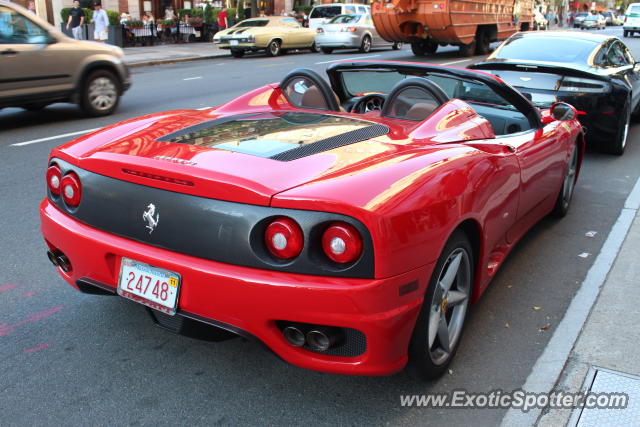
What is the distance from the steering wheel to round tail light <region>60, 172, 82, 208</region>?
2099 millimetres

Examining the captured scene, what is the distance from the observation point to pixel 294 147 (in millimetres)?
3006

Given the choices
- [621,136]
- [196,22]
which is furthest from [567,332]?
[196,22]

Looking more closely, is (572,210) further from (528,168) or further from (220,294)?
(220,294)

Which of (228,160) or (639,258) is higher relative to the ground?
(228,160)

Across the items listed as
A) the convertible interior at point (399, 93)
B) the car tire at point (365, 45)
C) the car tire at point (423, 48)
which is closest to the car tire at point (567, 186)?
the convertible interior at point (399, 93)

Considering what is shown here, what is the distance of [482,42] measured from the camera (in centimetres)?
2325

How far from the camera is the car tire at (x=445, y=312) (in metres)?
2.75

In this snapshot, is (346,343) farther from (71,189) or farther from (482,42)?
(482,42)

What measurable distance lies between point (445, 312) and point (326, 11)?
26.3 m

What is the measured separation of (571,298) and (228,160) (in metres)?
2.38

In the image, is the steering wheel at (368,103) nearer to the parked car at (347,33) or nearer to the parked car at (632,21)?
the parked car at (347,33)

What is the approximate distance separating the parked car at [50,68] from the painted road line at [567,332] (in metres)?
7.66

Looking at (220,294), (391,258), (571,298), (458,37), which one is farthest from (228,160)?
(458,37)

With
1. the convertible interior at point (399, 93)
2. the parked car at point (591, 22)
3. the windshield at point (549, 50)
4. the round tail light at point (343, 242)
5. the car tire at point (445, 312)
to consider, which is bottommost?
the car tire at point (445, 312)
